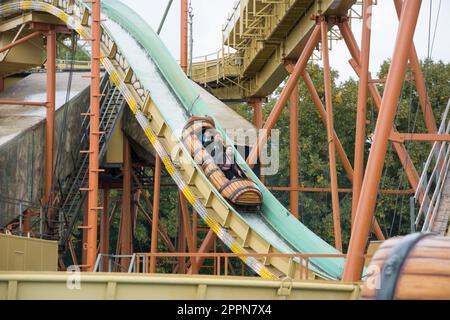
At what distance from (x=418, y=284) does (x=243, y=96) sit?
38.4m

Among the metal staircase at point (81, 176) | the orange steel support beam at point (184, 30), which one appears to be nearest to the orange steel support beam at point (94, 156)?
the metal staircase at point (81, 176)

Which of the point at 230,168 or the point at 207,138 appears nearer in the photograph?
the point at 230,168

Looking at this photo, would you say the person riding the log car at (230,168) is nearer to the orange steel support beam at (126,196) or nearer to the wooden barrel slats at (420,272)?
the orange steel support beam at (126,196)

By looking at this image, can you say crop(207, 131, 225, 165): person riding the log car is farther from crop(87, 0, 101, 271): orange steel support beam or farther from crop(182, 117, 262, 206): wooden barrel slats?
crop(87, 0, 101, 271): orange steel support beam

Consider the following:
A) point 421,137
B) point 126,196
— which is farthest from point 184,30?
point 421,137

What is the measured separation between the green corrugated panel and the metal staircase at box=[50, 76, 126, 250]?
9.00 ft

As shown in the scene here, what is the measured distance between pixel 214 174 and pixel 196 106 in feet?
14.0

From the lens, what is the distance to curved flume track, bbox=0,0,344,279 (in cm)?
2469

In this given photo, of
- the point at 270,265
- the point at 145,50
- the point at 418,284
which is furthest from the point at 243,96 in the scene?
the point at 418,284

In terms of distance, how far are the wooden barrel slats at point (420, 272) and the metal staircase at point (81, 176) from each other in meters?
23.0

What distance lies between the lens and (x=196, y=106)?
30359mm

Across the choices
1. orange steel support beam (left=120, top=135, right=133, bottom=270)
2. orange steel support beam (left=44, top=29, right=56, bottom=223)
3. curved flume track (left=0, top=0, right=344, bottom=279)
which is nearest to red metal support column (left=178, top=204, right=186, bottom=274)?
orange steel support beam (left=120, top=135, right=133, bottom=270)

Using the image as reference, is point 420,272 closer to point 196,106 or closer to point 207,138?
point 207,138
